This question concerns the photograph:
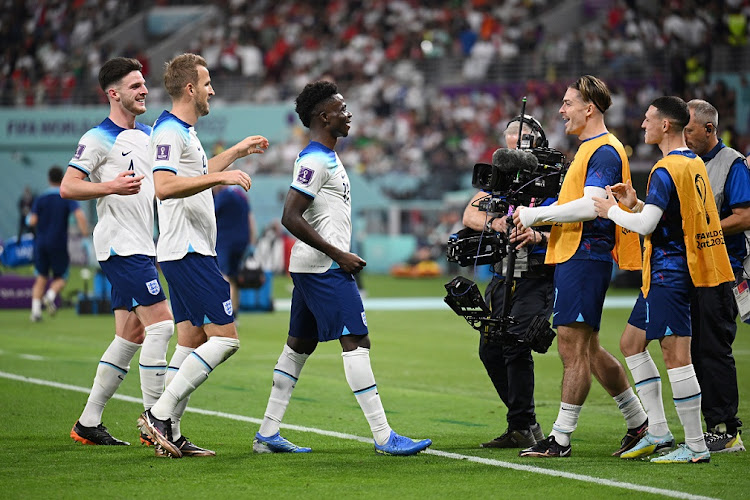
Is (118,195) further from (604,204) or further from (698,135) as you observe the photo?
(698,135)

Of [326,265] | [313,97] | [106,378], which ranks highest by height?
[313,97]

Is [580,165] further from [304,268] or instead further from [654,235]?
[304,268]

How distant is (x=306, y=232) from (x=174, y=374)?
1378 millimetres

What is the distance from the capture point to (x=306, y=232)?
6664 mm

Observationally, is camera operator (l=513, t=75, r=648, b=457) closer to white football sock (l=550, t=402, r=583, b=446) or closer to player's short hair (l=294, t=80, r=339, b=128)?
white football sock (l=550, t=402, r=583, b=446)

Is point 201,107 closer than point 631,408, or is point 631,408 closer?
point 201,107

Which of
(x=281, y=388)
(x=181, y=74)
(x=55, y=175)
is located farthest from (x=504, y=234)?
(x=55, y=175)

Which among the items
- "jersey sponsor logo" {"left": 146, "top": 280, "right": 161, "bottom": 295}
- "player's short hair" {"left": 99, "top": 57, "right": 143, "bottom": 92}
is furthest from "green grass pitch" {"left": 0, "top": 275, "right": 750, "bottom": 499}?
"player's short hair" {"left": 99, "top": 57, "right": 143, "bottom": 92}

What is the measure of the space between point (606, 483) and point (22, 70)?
35.7 m

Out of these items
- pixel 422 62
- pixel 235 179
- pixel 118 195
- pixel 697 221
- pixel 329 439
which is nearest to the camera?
pixel 235 179

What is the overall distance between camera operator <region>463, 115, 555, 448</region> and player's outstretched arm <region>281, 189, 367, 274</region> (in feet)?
3.44

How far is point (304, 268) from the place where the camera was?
684 centimetres

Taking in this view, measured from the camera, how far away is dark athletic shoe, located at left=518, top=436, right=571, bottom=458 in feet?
22.6

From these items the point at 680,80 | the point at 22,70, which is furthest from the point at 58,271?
the point at 22,70
